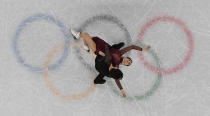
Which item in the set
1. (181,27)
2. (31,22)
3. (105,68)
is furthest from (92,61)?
(181,27)

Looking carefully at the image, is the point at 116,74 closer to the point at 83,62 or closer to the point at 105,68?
the point at 105,68

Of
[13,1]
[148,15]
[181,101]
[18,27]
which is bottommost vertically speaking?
[181,101]

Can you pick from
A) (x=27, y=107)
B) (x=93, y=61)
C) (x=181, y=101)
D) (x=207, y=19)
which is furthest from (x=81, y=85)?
(x=207, y=19)

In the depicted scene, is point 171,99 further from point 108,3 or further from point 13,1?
point 13,1

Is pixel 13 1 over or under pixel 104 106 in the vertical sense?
over

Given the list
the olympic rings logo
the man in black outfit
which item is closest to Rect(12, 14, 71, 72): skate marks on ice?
the olympic rings logo

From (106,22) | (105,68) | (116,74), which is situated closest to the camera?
(116,74)
